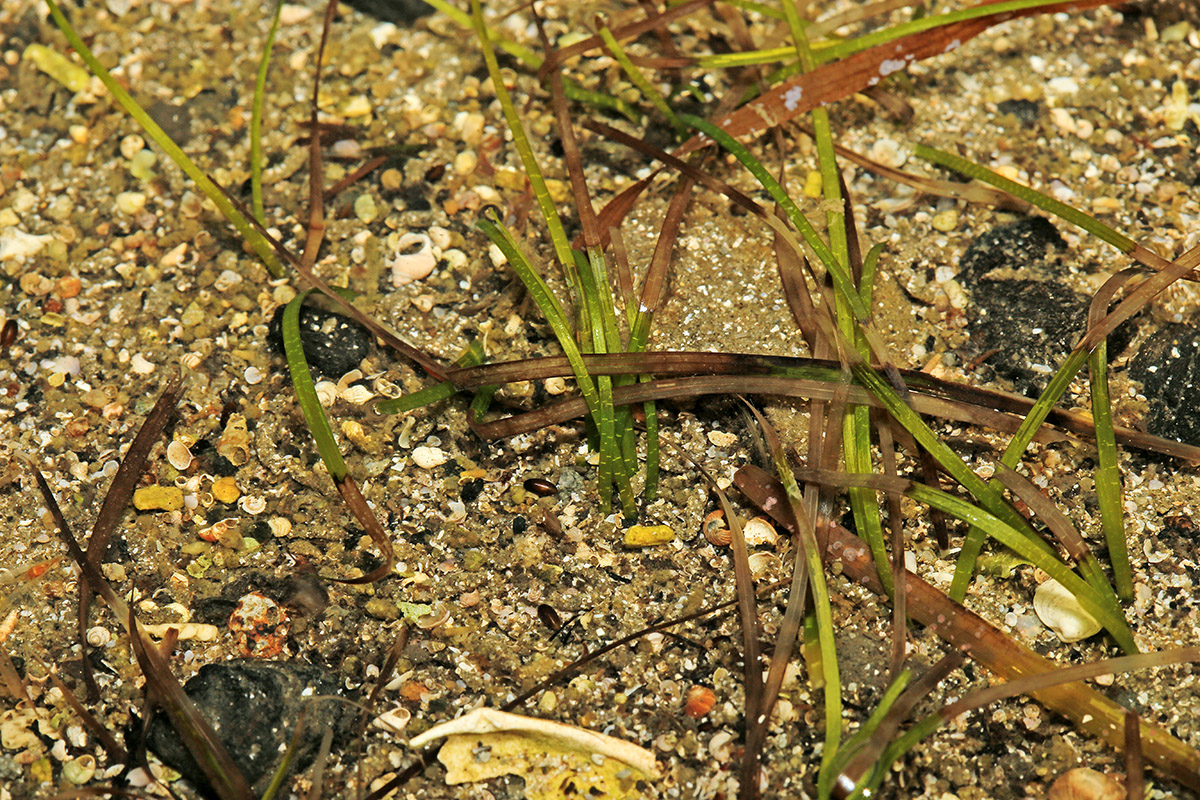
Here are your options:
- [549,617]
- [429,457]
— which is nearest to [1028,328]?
[549,617]

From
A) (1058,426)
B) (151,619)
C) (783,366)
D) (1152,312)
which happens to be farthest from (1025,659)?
(151,619)

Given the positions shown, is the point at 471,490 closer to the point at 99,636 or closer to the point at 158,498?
the point at 158,498

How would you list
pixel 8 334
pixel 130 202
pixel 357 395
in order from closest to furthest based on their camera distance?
pixel 357 395 < pixel 8 334 < pixel 130 202

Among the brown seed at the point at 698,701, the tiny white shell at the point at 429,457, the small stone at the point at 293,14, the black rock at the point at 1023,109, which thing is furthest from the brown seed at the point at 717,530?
the small stone at the point at 293,14

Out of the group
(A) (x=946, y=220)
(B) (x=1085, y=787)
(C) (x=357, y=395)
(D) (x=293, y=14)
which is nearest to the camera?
(B) (x=1085, y=787)

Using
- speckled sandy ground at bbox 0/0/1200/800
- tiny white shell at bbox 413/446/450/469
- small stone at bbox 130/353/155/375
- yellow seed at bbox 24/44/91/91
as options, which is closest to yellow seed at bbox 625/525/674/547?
speckled sandy ground at bbox 0/0/1200/800

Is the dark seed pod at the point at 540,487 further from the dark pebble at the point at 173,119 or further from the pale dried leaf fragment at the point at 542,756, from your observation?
the dark pebble at the point at 173,119

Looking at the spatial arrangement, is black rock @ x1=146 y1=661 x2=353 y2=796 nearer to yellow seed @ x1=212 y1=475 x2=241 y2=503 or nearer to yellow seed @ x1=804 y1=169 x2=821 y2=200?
yellow seed @ x1=212 y1=475 x2=241 y2=503
